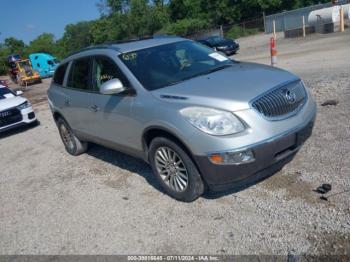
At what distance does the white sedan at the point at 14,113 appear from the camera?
10179 millimetres

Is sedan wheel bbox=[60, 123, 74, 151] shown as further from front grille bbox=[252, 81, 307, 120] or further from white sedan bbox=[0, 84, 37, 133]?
front grille bbox=[252, 81, 307, 120]

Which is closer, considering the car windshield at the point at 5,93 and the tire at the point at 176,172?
the tire at the point at 176,172

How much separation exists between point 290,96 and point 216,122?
955 millimetres

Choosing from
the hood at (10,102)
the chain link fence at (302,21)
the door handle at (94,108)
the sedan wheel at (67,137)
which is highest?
the door handle at (94,108)

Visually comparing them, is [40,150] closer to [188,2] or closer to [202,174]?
[202,174]

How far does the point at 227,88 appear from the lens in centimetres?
410

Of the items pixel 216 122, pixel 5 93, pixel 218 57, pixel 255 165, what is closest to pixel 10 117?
pixel 5 93

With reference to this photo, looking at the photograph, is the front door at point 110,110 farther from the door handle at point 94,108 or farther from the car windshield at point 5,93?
the car windshield at point 5,93

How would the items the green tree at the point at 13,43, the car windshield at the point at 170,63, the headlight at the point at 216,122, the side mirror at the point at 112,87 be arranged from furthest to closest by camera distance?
the green tree at the point at 13,43 → the car windshield at the point at 170,63 → the side mirror at the point at 112,87 → the headlight at the point at 216,122

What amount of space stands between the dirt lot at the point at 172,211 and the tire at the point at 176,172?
17 cm

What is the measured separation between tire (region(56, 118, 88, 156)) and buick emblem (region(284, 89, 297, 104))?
4092 mm

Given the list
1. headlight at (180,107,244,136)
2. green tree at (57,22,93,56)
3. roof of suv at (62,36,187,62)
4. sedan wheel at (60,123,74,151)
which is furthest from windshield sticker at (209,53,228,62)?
green tree at (57,22,93,56)

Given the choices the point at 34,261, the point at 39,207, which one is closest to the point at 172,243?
the point at 34,261

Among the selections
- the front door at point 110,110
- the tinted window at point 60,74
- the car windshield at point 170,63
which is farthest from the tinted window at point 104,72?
the tinted window at point 60,74
